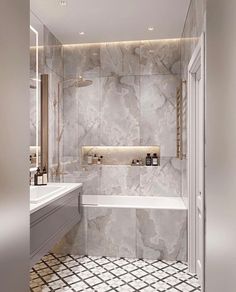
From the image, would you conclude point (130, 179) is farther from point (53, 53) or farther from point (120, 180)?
point (53, 53)

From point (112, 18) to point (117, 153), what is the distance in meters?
1.86

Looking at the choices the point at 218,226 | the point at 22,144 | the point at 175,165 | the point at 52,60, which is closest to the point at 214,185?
the point at 218,226

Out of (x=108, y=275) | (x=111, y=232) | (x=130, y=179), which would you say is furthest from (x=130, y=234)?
(x=130, y=179)

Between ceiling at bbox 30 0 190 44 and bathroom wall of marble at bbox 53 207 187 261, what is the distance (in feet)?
7.21

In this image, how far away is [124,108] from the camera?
13.6 feet

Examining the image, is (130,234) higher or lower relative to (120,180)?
lower

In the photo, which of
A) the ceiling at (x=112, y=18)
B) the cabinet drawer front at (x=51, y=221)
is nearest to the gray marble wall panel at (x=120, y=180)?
the cabinet drawer front at (x=51, y=221)

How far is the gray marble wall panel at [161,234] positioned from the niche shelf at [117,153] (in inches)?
40.3

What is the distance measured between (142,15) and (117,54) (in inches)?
40.8

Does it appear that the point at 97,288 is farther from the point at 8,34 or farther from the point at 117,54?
the point at 117,54

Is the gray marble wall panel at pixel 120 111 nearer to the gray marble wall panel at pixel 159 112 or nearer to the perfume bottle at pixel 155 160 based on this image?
the gray marble wall panel at pixel 159 112

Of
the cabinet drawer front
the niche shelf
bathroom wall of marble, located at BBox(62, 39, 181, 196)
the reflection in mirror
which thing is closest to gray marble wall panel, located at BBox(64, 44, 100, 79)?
bathroom wall of marble, located at BBox(62, 39, 181, 196)

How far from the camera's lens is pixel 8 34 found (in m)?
0.81

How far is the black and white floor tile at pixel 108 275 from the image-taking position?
8.63 feet
